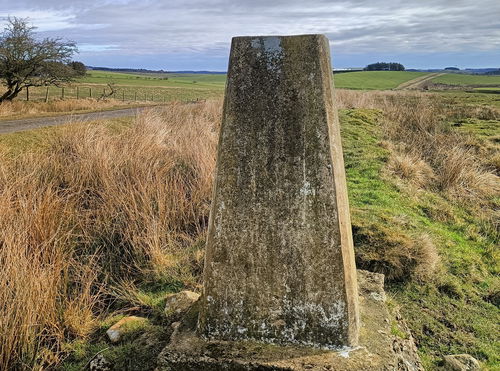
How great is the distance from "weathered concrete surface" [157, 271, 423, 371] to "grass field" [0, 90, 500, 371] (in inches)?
35.7

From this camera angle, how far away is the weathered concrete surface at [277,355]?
2334 millimetres

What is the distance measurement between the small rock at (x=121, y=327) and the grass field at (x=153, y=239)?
0.34 feet

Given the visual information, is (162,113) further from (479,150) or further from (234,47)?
(234,47)

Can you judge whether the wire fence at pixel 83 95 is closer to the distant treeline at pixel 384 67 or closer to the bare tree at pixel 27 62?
the bare tree at pixel 27 62

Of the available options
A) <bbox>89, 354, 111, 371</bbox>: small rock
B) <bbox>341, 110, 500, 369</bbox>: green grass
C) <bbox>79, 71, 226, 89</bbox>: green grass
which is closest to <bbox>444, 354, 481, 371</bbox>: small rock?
<bbox>341, 110, 500, 369</bbox>: green grass

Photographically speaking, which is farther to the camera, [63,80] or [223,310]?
[63,80]

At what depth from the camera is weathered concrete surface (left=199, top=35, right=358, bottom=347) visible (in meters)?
2.39

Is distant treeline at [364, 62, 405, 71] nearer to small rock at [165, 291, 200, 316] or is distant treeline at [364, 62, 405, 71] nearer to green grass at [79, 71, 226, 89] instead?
green grass at [79, 71, 226, 89]

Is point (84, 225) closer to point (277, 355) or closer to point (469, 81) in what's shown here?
point (277, 355)

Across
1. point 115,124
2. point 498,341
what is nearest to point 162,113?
point 115,124

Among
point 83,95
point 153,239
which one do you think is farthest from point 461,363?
point 83,95

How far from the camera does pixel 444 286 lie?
17.1ft

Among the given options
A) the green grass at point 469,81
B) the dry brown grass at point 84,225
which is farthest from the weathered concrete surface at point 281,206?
the green grass at point 469,81

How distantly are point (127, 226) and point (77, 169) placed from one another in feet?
6.24
